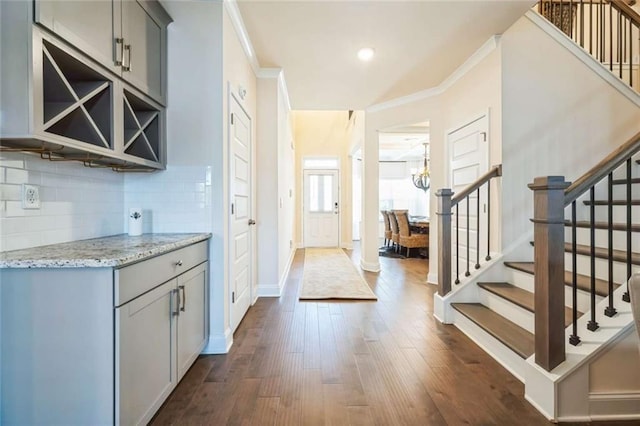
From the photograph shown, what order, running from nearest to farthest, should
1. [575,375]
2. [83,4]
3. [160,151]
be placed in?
[83,4] → [575,375] → [160,151]

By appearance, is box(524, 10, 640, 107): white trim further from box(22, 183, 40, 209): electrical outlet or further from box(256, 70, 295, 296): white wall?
box(22, 183, 40, 209): electrical outlet

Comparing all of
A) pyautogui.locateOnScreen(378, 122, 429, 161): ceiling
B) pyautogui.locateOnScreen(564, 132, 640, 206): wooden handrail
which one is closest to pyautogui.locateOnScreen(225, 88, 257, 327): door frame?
pyautogui.locateOnScreen(564, 132, 640, 206): wooden handrail

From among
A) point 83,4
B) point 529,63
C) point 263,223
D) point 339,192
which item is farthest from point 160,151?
point 339,192

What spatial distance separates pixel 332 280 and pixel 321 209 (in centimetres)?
389

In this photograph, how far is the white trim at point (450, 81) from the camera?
10.2ft

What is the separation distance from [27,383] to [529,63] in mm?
4010

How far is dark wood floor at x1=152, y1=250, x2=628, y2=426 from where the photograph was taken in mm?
1654

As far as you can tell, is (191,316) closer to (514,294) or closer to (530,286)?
(514,294)

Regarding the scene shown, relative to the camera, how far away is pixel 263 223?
148 inches

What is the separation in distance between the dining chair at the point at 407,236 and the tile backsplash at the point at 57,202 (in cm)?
524

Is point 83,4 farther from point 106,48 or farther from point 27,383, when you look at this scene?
point 27,383

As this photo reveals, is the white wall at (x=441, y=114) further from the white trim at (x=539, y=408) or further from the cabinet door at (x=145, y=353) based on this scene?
the cabinet door at (x=145, y=353)

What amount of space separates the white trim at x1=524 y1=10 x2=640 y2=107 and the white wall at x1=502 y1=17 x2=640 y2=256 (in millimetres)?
31

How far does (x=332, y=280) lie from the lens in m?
4.57
